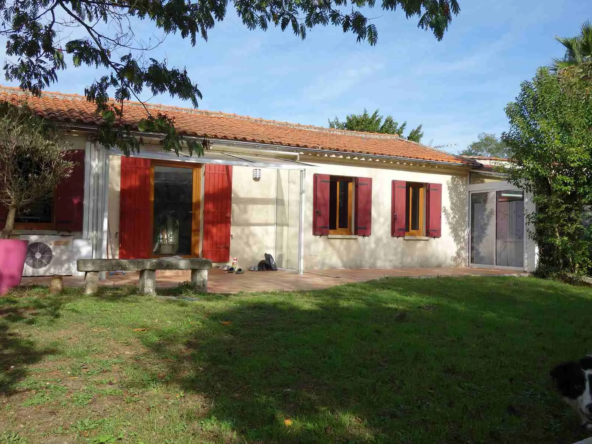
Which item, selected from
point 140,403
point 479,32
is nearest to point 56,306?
point 140,403

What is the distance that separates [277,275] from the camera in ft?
32.2

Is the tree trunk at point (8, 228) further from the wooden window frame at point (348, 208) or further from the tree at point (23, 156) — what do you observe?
the wooden window frame at point (348, 208)

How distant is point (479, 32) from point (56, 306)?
7.22 meters

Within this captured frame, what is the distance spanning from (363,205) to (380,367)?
26.8ft

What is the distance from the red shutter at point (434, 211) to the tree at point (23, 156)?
29.2ft

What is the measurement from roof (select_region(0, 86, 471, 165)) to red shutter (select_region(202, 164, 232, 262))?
0.89 metres

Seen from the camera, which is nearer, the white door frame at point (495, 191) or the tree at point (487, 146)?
the white door frame at point (495, 191)

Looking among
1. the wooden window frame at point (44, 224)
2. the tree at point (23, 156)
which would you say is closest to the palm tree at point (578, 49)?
the tree at point (23, 156)

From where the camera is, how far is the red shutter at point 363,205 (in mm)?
11812

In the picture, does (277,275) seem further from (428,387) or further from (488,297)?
(428,387)

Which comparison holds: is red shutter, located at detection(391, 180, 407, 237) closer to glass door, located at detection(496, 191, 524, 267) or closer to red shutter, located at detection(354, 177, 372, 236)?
red shutter, located at detection(354, 177, 372, 236)

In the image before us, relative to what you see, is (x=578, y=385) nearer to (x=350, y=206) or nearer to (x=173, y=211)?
(x=173, y=211)

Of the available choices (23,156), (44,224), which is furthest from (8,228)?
(44,224)

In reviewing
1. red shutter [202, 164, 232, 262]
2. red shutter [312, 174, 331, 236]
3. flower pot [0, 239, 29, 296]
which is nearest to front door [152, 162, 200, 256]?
red shutter [202, 164, 232, 262]
